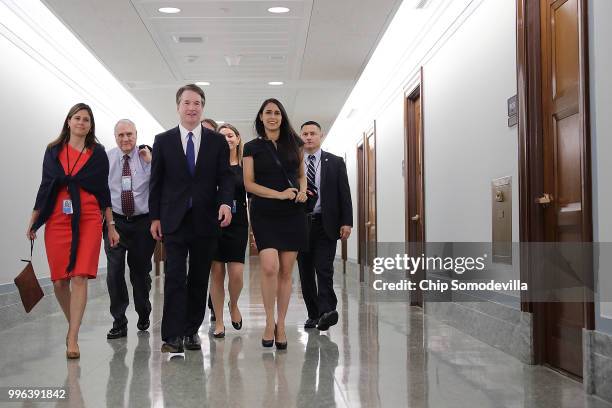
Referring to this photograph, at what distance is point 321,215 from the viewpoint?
5949 mm

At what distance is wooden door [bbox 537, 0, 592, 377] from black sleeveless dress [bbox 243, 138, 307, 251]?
1.58 metres

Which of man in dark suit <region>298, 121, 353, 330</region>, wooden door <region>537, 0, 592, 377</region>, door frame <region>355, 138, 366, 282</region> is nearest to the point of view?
wooden door <region>537, 0, 592, 377</region>

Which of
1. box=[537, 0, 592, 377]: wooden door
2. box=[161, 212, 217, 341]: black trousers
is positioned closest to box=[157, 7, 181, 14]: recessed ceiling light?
box=[161, 212, 217, 341]: black trousers

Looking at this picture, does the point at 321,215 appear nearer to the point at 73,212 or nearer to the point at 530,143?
the point at 530,143

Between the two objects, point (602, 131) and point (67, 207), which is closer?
point (602, 131)

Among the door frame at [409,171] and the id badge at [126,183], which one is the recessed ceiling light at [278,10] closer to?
the door frame at [409,171]

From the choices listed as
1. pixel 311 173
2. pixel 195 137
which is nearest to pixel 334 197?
pixel 311 173

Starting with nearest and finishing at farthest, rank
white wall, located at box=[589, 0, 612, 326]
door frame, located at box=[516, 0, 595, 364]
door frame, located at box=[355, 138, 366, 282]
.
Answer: white wall, located at box=[589, 0, 612, 326]
door frame, located at box=[516, 0, 595, 364]
door frame, located at box=[355, 138, 366, 282]

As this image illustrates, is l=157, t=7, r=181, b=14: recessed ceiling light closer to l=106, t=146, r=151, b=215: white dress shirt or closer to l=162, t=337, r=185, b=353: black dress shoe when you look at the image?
l=106, t=146, r=151, b=215: white dress shirt

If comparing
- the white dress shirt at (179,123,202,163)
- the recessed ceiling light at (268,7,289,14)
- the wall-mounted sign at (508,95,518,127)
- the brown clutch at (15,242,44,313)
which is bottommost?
the brown clutch at (15,242,44,313)

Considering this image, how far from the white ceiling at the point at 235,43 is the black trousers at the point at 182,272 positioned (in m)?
3.12

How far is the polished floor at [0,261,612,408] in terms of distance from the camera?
3.38 meters

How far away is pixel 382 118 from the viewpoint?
1050 cm

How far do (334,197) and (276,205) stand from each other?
121cm
